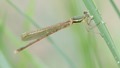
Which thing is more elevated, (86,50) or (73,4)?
(73,4)

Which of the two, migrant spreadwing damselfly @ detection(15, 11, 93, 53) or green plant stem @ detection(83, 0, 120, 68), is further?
migrant spreadwing damselfly @ detection(15, 11, 93, 53)

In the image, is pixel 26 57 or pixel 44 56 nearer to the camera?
pixel 26 57

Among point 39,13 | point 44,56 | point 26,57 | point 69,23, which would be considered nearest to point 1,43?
point 26,57

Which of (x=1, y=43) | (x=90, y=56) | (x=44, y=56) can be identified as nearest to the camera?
(x=90, y=56)

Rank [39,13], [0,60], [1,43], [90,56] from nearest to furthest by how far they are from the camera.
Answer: [0,60], [90,56], [1,43], [39,13]

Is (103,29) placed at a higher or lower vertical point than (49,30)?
lower

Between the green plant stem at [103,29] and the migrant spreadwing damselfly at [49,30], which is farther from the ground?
the migrant spreadwing damselfly at [49,30]

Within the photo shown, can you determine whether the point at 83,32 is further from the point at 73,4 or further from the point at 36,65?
the point at 36,65

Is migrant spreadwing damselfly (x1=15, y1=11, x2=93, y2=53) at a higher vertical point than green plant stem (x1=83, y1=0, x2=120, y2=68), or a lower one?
higher

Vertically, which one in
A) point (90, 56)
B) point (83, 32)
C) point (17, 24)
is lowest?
point (90, 56)

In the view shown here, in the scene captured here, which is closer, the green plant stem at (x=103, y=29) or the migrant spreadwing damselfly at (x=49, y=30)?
the green plant stem at (x=103, y=29)

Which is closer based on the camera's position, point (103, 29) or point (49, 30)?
point (103, 29)
